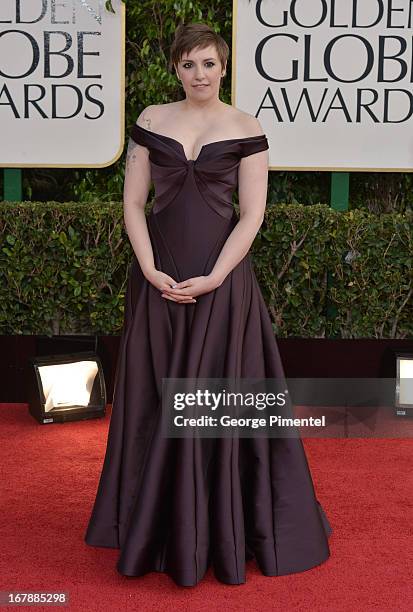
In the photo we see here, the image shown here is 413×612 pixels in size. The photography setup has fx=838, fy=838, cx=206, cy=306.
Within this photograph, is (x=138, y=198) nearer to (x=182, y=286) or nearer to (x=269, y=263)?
(x=182, y=286)

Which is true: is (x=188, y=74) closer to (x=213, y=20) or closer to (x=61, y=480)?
(x=61, y=480)

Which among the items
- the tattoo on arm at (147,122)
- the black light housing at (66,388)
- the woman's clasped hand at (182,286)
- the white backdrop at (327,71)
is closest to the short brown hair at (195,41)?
the tattoo on arm at (147,122)

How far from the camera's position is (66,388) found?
193 inches

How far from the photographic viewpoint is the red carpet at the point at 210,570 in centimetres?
265

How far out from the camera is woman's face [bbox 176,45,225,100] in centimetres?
269

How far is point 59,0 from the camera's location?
5.48 metres

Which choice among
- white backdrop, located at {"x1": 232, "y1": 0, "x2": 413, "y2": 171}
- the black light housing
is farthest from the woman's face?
white backdrop, located at {"x1": 232, "y1": 0, "x2": 413, "y2": 171}

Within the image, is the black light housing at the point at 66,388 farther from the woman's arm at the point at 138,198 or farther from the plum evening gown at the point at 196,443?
the woman's arm at the point at 138,198

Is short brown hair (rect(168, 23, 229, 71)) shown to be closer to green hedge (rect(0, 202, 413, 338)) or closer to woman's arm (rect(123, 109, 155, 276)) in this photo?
woman's arm (rect(123, 109, 155, 276))

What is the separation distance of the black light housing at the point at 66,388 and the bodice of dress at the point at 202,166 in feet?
7.39

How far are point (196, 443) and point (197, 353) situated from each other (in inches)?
11.3

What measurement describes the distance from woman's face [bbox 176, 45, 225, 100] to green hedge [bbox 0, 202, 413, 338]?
257cm

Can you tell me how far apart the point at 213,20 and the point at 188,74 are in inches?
128

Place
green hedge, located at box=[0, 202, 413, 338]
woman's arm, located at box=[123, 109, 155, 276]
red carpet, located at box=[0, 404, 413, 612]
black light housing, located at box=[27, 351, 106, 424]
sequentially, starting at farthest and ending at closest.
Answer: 1. green hedge, located at box=[0, 202, 413, 338]
2. black light housing, located at box=[27, 351, 106, 424]
3. woman's arm, located at box=[123, 109, 155, 276]
4. red carpet, located at box=[0, 404, 413, 612]
